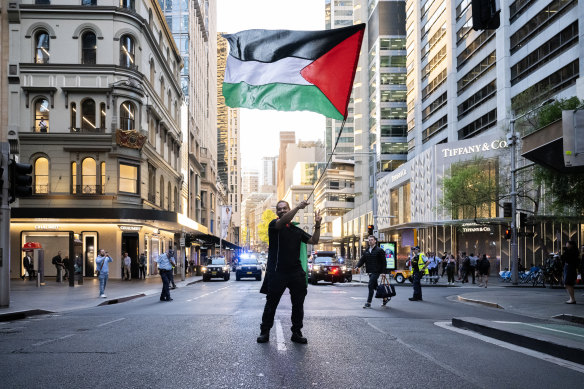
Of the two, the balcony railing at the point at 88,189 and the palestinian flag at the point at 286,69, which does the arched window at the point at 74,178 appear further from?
the palestinian flag at the point at 286,69

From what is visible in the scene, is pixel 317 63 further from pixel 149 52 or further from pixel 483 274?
pixel 149 52

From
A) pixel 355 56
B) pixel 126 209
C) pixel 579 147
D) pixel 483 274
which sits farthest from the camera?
pixel 126 209

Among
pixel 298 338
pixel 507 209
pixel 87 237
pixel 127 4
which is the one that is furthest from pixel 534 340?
pixel 127 4

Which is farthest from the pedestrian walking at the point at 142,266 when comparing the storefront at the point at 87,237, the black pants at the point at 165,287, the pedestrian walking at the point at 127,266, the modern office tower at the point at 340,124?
the modern office tower at the point at 340,124

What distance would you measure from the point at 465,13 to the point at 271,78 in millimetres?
49312

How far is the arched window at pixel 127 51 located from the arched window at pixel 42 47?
4.49 meters

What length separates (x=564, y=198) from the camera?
2711cm

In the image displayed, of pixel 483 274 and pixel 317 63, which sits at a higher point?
pixel 317 63

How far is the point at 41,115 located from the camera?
37.8 metres

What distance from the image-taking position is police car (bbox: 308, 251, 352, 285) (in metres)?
34.0

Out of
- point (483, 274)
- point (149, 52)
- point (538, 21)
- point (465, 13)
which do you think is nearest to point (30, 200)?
point (149, 52)

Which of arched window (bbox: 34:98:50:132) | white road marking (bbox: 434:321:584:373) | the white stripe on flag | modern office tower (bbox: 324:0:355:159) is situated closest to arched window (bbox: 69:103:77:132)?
arched window (bbox: 34:98:50:132)

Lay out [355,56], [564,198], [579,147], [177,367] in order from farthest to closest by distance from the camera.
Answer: [564,198] → [579,147] → [355,56] → [177,367]

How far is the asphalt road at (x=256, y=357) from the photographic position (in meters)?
6.20
